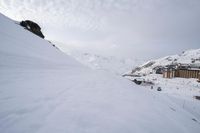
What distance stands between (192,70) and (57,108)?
7172 cm

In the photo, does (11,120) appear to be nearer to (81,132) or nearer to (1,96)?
(1,96)

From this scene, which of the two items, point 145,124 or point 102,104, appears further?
point 102,104

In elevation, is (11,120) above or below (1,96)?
Answer: below

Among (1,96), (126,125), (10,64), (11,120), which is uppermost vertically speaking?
(10,64)

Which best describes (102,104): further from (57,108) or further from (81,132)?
(81,132)

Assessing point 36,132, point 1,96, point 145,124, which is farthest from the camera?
point 145,124

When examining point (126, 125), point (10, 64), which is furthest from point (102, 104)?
point (10, 64)

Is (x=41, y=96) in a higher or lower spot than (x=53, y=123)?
higher

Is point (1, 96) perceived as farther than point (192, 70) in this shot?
Result: No

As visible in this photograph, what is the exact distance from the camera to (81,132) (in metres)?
3.29

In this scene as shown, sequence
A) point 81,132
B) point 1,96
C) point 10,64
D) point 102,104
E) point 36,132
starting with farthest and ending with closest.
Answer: point 10,64 < point 102,104 < point 1,96 < point 81,132 < point 36,132

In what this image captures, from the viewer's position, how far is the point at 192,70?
6244cm

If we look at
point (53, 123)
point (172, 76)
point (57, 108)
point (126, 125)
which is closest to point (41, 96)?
point (57, 108)

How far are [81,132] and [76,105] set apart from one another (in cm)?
144
